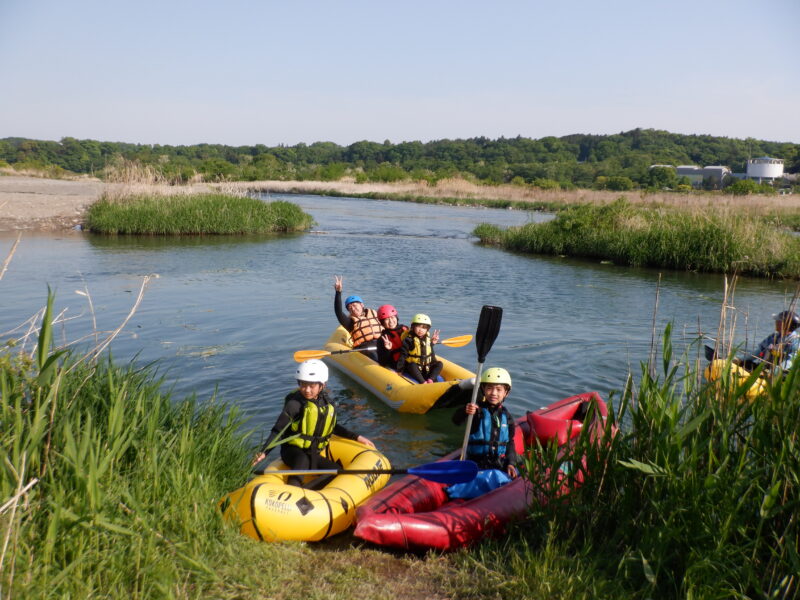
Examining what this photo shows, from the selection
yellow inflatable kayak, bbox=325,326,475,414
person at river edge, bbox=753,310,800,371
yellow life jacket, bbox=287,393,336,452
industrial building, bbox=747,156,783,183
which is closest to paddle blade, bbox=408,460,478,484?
yellow life jacket, bbox=287,393,336,452

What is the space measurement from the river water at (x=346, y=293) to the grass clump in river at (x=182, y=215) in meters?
0.58

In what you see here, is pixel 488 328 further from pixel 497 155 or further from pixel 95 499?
pixel 497 155

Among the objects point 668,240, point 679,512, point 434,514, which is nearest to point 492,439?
point 434,514

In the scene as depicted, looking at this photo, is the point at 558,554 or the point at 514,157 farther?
the point at 514,157

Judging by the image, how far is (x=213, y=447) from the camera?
152 inches

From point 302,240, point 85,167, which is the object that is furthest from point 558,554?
point 85,167

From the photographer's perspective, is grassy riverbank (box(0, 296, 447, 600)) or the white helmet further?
the white helmet

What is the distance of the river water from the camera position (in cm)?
751

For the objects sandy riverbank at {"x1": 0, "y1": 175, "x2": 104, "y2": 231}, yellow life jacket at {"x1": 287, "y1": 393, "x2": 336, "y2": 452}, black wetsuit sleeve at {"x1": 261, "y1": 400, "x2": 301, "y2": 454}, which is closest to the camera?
black wetsuit sleeve at {"x1": 261, "y1": 400, "x2": 301, "y2": 454}

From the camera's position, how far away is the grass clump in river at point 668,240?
49.5 ft

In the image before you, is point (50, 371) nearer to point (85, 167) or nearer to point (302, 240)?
point (302, 240)

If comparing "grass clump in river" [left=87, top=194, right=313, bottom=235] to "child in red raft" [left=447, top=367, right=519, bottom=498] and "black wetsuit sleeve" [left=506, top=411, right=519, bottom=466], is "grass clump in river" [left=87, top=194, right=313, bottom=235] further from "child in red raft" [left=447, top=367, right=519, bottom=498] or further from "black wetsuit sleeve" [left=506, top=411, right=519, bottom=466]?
"black wetsuit sleeve" [left=506, top=411, right=519, bottom=466]

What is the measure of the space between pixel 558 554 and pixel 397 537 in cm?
91

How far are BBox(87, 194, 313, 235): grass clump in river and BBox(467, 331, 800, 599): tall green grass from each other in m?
18.5
